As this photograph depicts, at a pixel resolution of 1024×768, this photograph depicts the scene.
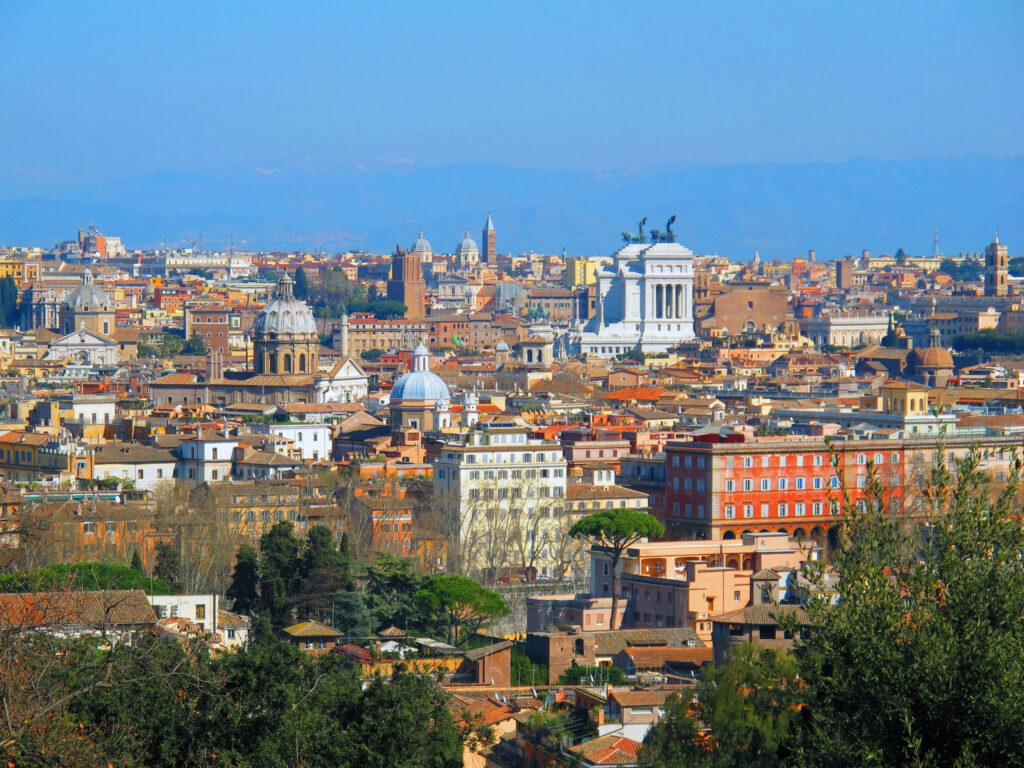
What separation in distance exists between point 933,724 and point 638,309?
100m

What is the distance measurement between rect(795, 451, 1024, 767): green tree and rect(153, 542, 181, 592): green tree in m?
18.5

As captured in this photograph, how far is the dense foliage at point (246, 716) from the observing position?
17922 mm

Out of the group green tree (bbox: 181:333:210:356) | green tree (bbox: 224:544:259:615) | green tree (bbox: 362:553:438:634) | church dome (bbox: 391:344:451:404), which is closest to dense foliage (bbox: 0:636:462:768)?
green tree (bbox: 362:553:438:634)

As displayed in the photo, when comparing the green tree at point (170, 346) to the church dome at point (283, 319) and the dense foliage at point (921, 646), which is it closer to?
the church dome at point (283, 319)

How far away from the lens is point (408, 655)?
1071 inches

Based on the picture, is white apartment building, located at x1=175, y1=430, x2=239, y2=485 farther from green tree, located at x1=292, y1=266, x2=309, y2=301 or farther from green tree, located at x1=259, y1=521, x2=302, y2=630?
green tree, located at x1=292, y1=266, x2=309, y2=301

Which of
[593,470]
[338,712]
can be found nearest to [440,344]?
[593,470]

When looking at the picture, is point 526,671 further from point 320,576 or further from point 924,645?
point 924,645

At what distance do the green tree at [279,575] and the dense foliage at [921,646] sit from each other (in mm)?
16274

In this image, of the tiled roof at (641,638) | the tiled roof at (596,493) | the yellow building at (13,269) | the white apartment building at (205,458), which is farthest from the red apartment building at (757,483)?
the yellow building at (13,269)

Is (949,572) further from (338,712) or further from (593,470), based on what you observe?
(593,470)

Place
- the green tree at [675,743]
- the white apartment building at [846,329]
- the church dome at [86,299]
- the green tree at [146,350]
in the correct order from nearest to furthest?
1. the green tree at [675,743]
2. the green tree at [146,350]
3. the church dome at [86,299]
4. the white apartment building at [846,329]

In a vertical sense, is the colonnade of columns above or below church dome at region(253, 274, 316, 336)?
above

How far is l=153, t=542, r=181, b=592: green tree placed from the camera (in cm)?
3406
